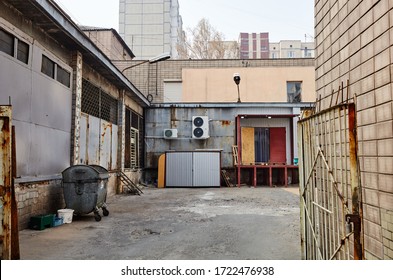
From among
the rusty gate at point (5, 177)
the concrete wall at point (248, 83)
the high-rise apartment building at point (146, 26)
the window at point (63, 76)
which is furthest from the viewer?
the high-rise apartment building at point (146, 26)

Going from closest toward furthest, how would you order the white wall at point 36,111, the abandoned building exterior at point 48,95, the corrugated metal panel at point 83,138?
the white wall at point 36,111 → the abandoned building exterior at point 48,95 → the corrugated metal panel at point 83,138

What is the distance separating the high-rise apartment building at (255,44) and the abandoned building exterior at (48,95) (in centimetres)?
6608

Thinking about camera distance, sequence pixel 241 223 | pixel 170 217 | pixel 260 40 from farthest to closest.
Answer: pixel 260 40 → pixel 170 217 → pixel 241 223

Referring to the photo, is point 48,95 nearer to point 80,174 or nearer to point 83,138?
point 80,174

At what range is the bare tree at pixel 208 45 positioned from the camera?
2739cm

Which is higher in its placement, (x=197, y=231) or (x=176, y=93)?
(x=176, y=93)

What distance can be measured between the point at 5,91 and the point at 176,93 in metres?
15.6

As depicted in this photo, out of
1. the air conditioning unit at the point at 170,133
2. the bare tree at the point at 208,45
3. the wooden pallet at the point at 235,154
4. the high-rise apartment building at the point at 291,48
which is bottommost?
the wooden pallet at the point at 235,154

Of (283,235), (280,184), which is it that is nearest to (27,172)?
(283,235)

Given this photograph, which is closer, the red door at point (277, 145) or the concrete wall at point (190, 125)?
the concrete wall at point (190, 125)

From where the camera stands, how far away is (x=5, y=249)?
303 centimetres

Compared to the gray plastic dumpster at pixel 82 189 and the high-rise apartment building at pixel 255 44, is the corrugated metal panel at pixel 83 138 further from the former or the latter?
the high-rise apartment building at pixel 255 44

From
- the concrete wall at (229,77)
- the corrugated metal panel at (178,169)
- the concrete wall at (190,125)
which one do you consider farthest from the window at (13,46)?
the concrete wall at (229,77)
